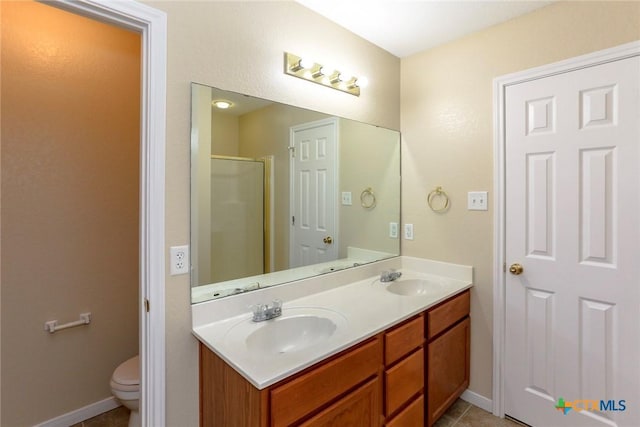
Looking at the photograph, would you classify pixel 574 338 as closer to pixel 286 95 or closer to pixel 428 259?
pixel 428 259

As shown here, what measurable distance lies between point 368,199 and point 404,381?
1.17 meters

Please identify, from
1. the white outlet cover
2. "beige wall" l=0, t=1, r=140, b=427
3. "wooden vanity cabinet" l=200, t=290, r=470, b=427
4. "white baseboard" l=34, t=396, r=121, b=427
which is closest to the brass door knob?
"wooden vanity cabinet" l=200, t=290, r=470, b=427

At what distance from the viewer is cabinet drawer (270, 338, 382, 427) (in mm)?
1025

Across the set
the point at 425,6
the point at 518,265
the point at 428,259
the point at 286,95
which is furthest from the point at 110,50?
the point at 518,265

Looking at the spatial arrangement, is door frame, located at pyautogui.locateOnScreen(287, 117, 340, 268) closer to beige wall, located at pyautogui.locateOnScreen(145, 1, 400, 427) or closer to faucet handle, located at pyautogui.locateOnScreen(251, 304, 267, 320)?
beige wall, located at pyautogui.locateOnScreen(145, 1, 400, 427)

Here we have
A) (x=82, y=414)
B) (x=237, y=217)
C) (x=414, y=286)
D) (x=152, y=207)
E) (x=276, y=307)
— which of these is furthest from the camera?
(x=414, y=286)

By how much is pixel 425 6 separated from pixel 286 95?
0.92 metres

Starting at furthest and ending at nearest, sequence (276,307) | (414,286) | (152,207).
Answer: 1. (414,286)
2. (276,307)
3. (152,207)

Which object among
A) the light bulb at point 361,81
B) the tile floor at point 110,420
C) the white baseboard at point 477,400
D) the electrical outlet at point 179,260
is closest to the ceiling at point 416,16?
the light bulb at point 361,81

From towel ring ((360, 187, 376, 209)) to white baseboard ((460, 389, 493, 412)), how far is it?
4.58 ft

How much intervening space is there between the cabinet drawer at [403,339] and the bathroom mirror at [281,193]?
1.88 feet

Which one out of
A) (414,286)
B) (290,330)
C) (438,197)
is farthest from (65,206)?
(438,197)

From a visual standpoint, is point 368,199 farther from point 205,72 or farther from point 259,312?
point 205,72

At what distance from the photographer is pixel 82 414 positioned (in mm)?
1940
